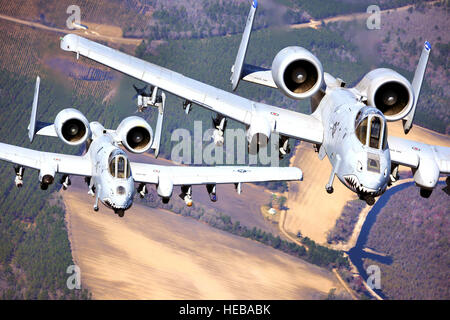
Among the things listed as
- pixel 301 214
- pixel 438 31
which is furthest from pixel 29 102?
pixel 438 31

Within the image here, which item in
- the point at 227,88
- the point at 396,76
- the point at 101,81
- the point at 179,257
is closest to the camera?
the point at 396,76

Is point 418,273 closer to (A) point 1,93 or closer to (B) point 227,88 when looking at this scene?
(B) point 227,88

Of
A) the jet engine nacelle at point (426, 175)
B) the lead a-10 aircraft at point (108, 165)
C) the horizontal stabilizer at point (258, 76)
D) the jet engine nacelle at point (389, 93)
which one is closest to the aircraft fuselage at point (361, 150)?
the jet engine nacelle at point (389, 93)

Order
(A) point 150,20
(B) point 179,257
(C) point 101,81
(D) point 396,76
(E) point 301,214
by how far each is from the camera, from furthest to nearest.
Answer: (A) point 150,20 < (C) point 101,81 < (E) point 301,214 < (B) point 179,257 < (D) point 396,76

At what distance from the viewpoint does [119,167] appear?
34875 mm

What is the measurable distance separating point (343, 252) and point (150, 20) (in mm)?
34919

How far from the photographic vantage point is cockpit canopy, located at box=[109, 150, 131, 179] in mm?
34781

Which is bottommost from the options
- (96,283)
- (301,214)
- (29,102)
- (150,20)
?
(96,283)

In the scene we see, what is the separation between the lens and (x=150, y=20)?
279ft

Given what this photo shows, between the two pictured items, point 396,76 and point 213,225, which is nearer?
point 396,76

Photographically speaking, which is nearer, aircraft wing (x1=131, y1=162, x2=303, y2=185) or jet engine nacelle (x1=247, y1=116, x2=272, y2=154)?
jet engine nacelle (x1=247, y1=116, x2=272, y2=154)

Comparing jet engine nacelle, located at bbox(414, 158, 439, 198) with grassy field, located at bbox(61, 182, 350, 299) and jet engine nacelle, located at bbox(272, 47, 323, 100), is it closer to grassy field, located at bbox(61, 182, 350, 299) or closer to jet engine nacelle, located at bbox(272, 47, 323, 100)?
jet engine nacelle, located at bbox(272, 47, 323, 100)

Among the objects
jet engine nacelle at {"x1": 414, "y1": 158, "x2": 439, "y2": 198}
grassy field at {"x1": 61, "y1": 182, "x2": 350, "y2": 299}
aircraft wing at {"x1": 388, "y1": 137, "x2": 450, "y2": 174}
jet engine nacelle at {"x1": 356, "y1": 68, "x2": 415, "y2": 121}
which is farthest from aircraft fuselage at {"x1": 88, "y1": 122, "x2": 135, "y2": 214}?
grassy field at {"x1": 61, "y1": 182, "x2": 350, "y2": 299}

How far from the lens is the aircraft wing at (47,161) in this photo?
37.4 metres
